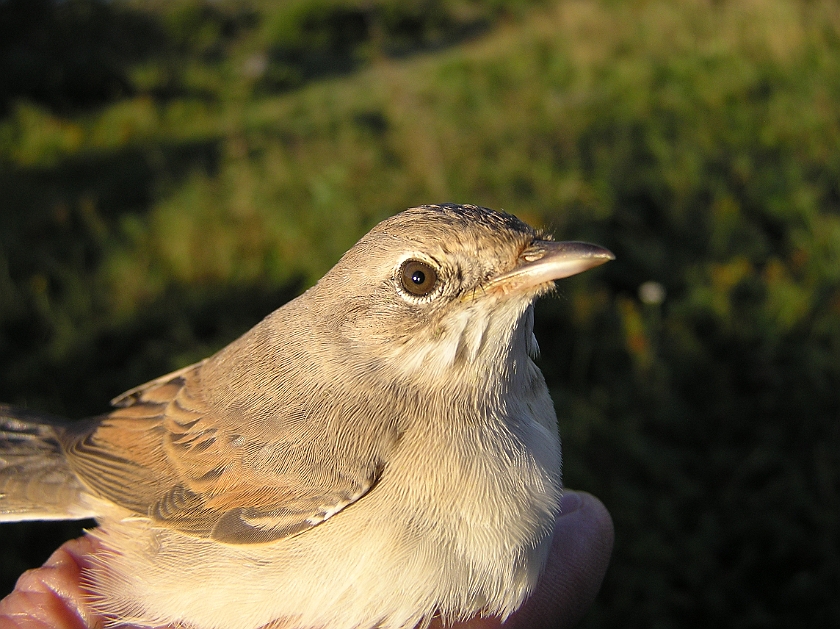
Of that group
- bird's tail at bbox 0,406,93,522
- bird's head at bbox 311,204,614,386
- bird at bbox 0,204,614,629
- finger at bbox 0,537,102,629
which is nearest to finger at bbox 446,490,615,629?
bird at bbox 0,204,614,629

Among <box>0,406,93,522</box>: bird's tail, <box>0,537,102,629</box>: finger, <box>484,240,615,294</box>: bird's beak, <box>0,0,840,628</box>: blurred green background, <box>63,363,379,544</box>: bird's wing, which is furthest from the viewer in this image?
<box>0,0,840,628</box>: blurred green background

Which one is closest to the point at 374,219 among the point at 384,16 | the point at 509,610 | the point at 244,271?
the point at 244,271

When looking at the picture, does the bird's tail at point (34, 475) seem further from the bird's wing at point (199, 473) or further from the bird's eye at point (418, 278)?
the bird's eye at point (418, 278)

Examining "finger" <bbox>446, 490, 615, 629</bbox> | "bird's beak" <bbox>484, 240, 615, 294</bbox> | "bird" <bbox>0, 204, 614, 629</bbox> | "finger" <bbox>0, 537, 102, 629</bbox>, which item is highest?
"bird's beak" <bbox>484, 240, 615, 294</bbox>

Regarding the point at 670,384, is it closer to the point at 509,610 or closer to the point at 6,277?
the point at 509,610

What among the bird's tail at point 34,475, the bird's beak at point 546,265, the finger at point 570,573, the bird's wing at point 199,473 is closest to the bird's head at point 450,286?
the bird's beak at point 546,265

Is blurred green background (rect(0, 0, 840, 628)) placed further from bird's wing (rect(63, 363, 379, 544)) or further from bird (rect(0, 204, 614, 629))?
bird's wing (rect(63, 363, 379, 544))
